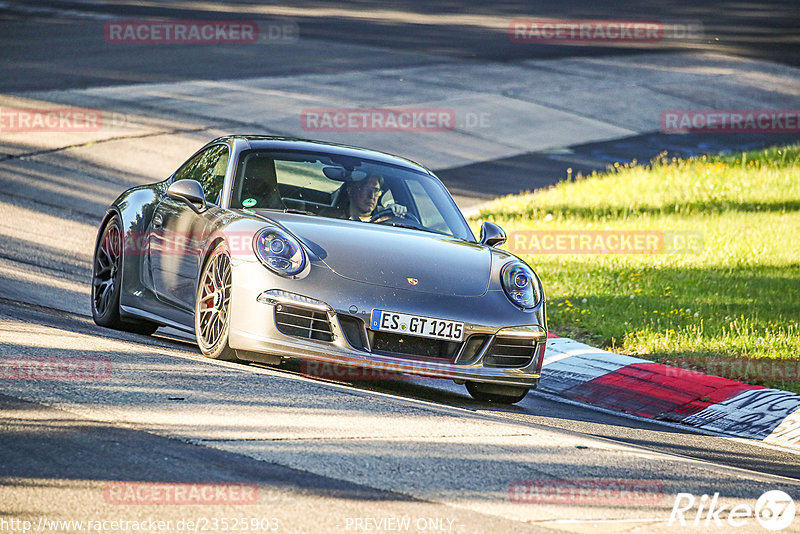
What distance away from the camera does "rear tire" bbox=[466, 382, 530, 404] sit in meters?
7.45

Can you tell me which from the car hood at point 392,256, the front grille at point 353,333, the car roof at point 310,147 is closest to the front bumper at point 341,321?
the front grille at point 353,333

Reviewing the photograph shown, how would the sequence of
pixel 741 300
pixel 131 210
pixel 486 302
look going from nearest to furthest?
pixel 486 302 < pixel 131 210 < pixel 741 300

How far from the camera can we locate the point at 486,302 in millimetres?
7066

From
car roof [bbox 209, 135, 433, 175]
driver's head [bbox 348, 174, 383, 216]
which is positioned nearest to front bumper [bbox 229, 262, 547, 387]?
driver's head [bbox 348, 174, 383, 216]

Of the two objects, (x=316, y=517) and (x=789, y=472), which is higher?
(x=316, y=517)

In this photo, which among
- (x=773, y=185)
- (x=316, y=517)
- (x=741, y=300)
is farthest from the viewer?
(x=773, y=185)

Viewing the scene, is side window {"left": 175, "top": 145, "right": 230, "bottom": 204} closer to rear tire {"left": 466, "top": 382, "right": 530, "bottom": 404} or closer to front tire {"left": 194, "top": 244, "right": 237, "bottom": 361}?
front tire {"left": 194, "top": 244, "right": 237, "bottom": 361}

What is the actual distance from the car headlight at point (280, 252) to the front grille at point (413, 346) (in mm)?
617

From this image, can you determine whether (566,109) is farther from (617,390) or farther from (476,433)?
(476,433)

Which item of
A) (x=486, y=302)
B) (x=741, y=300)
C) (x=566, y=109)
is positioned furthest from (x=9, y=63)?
(x=486, y=302)

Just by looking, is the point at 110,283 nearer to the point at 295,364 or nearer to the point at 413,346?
the point at 295,364

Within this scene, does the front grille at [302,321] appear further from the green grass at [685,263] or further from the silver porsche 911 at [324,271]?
the green grass at [685,263]

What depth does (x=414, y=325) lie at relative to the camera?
672 cm

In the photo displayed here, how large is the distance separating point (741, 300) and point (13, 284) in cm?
647
